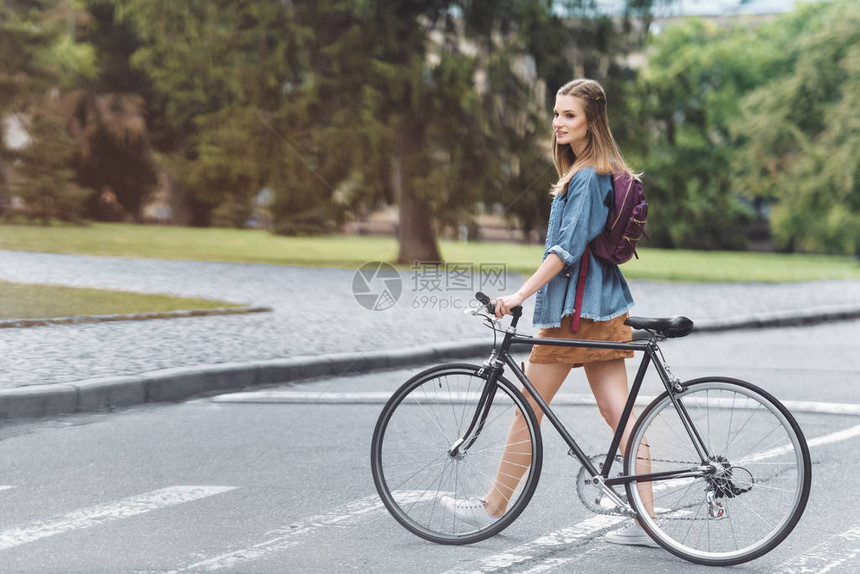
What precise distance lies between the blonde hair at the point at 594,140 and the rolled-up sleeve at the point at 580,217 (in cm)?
4

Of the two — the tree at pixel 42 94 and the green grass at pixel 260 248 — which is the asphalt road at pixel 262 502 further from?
the tree at pixel 42 94

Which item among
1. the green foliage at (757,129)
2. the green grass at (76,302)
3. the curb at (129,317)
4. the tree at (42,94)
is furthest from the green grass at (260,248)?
the curb at (129,317)

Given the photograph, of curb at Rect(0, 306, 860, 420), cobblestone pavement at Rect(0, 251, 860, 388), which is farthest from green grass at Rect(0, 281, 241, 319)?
curb at Rect(0, 306, 860, 420)

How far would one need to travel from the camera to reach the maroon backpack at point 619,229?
443cm

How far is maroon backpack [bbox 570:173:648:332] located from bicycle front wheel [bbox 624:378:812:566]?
0.54 m

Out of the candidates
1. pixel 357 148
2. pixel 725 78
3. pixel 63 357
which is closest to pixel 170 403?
pixel 63 357

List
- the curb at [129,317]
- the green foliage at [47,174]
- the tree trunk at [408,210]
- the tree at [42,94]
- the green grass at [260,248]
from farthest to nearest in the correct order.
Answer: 1. the green foliage at [47,174]
2. the tree trunk at [408,210]
3. the tree at [42,94]
4. the green grass at [260,248]
5. the curb at [129,317]

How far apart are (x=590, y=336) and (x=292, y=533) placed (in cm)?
149

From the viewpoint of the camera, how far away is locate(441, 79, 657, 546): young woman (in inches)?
173

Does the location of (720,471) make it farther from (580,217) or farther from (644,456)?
(580,217)

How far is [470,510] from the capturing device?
4.69 m

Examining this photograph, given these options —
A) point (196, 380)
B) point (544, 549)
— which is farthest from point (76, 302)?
point (544, 549)

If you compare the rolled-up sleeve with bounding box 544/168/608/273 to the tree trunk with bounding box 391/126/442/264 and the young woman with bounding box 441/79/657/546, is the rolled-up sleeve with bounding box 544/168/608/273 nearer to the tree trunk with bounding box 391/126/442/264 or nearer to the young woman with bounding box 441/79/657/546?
the young woman with bounding box 441/79/657/546

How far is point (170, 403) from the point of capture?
331 inches
